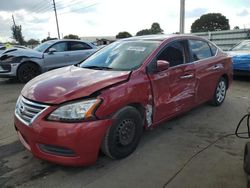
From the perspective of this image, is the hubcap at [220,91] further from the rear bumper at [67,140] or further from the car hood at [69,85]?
the rear bumper at [67,140]

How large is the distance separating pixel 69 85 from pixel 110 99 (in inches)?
21.1

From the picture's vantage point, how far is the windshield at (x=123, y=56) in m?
4.16

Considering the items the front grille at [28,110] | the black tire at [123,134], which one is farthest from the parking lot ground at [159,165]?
the front grille at [28,110]

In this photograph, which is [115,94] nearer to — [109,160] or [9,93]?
[109,160]

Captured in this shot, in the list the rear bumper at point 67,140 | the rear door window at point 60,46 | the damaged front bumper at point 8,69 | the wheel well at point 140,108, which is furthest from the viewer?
the rear door window at point 60,46

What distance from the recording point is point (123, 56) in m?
4.41

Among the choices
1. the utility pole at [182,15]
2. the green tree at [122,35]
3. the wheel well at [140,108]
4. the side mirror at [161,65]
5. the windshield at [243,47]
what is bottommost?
the green tree at [122,35]

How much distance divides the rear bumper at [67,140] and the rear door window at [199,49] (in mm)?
2539

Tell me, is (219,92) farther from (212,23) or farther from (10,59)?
(212,23)

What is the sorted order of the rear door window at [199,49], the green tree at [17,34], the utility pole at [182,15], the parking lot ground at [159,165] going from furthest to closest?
the green tree at [17,34] → the utility pole at [182,15] → the rear door window at [199,49] → the parking lot ground at [159,165]

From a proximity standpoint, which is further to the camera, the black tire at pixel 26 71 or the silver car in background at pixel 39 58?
the black tire at pixel 26 71

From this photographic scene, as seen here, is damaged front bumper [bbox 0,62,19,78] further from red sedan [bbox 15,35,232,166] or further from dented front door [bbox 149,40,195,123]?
dented front door [bbox 149,40,195,123]

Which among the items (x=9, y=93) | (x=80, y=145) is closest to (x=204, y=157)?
(x=80, y=145)

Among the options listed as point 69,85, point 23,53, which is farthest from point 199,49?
point 23,53
